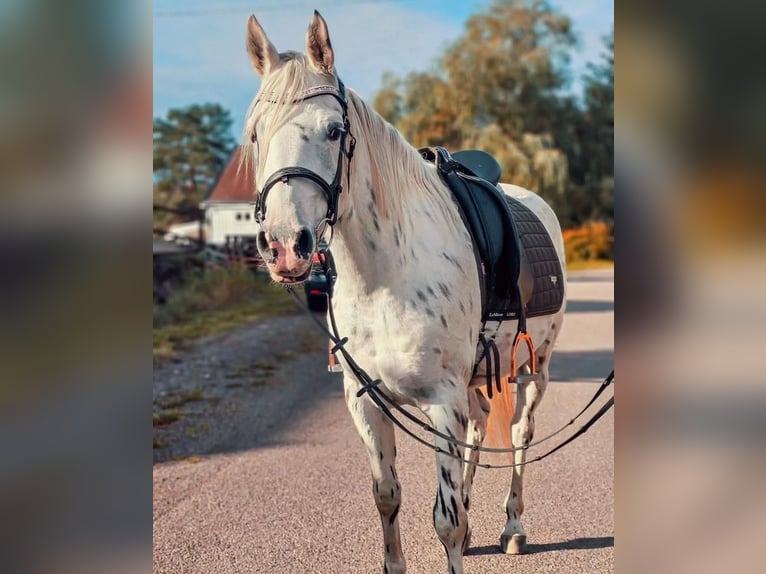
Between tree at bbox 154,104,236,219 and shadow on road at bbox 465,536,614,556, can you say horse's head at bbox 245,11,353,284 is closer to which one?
shadow on road at bbox 465,536,614,556

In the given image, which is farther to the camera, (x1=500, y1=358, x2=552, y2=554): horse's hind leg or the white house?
the white house

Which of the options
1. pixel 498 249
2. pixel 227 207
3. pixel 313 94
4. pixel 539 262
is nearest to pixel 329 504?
pixel 539 262

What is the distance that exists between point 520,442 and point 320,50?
8.37 feet

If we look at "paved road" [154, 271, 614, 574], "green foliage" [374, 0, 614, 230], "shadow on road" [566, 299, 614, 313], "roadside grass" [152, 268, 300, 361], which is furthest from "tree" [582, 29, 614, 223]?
"paved road" [154, 271, 614, 574]

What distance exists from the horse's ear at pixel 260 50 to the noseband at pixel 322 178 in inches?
7.3

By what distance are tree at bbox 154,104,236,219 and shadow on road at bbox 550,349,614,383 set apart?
1524cm

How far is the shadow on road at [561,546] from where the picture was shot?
3.38 metres

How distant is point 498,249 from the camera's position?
2.90 metres

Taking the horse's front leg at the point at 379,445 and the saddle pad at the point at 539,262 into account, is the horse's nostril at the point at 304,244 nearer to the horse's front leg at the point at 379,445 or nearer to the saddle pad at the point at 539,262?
the horse's front leg at the point at 379,445

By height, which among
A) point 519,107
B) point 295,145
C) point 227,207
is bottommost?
point 295,145

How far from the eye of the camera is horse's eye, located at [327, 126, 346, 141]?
2.16 meters

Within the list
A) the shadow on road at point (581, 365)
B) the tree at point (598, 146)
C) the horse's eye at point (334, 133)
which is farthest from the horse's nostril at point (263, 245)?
the tree at point (598, 146)

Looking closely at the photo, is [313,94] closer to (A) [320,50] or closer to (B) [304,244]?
(A) [320,50]
